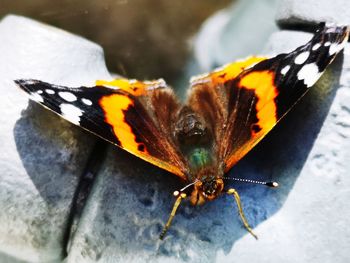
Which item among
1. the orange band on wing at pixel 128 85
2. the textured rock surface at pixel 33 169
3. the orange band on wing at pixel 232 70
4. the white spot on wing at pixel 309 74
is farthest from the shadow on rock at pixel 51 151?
the white spot on wing at pixel 309 74

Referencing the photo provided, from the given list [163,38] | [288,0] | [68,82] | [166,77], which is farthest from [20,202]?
[163,38]

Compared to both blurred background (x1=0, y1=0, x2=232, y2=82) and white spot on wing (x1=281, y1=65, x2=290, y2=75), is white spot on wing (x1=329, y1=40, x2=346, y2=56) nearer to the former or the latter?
white spot on wing (x1=281, y1=65, x2=290, y2=75)

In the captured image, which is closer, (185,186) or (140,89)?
(185,186)

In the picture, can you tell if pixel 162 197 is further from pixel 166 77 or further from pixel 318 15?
pixel 166 77

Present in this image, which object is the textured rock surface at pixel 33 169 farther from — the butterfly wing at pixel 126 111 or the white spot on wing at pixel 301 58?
the white spot on wing at pixel 301 58

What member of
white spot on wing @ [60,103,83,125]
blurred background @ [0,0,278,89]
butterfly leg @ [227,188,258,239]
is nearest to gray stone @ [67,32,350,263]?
butterfly leg @ [227,188,258,239]

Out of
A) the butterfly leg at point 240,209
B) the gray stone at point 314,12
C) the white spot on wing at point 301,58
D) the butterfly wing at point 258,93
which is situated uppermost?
the gray stone at point 314,12
